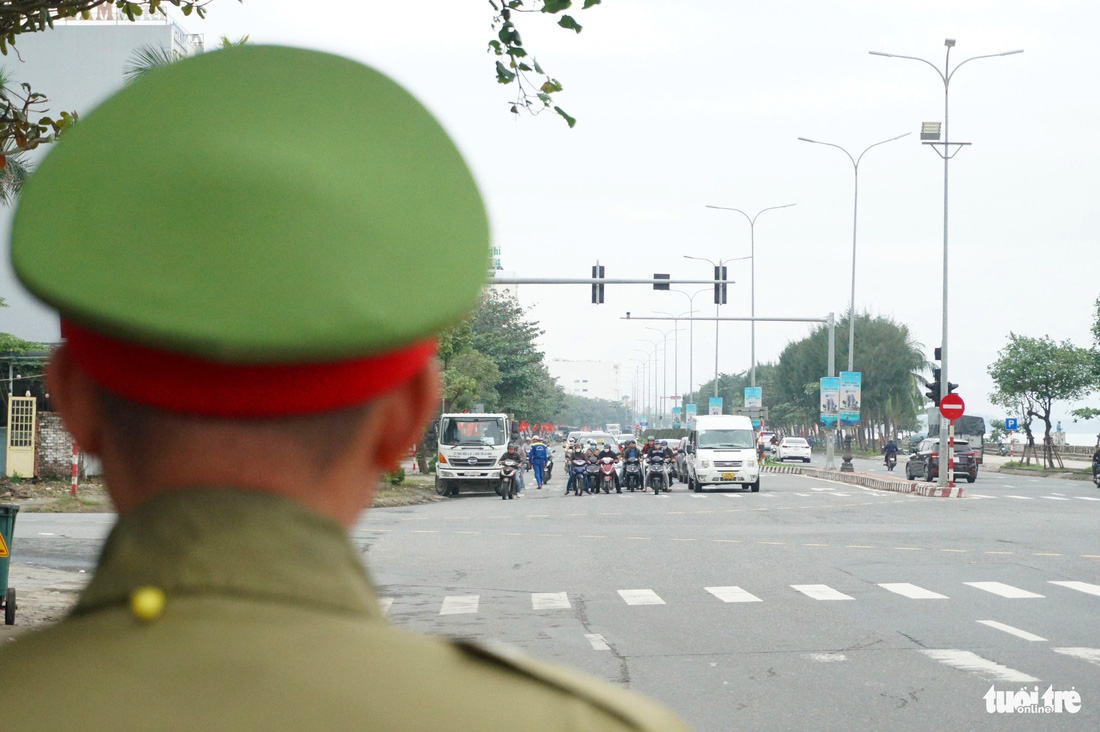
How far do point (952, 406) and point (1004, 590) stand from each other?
21532 millimetres

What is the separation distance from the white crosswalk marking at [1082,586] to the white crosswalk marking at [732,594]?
3394 millimetres

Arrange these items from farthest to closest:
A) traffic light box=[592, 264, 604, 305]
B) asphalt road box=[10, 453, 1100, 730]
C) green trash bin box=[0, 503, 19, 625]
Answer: traffic light box=[592, 264, 604, 305] < green trash bin box=[0, 503, 19, 625] < asphalt road box=[10, 453, 1100, 730]

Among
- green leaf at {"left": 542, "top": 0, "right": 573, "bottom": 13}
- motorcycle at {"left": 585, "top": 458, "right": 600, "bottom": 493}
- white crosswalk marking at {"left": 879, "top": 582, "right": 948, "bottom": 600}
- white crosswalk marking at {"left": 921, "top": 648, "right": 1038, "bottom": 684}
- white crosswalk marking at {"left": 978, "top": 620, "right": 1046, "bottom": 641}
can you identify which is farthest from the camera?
motorcycle at {"left": 585, "top": 458, "right": 600, "bottom": 493}

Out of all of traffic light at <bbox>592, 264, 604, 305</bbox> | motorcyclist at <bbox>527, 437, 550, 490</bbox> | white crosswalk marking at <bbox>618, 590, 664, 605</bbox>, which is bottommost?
white crosswalk marking at <bbox>618, 590, 664, 605</bbox>

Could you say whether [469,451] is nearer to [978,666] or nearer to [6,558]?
[6,558]

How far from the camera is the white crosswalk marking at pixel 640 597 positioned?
40.4 feet

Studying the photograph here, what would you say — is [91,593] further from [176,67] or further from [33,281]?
[176,67]

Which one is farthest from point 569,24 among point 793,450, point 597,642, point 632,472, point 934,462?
point 793,450

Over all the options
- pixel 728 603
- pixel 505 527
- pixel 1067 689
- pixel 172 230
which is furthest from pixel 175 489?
pixel 505 527

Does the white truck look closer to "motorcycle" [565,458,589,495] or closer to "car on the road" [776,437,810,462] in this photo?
"motorcycle" [565,458,589,495]

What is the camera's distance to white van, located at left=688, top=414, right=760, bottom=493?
3700 centimetres

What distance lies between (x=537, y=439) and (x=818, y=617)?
3216cm

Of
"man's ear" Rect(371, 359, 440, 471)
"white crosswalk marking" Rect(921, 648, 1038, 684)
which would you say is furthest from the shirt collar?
"white crosswalk marking" Rect(921, 648, 1038, 684)

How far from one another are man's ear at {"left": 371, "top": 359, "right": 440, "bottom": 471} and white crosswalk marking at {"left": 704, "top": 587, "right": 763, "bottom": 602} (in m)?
11.6
